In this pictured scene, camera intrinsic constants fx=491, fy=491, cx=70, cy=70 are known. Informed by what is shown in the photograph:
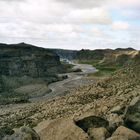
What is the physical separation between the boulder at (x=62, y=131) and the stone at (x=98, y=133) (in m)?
0.57

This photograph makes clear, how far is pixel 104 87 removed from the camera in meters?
48.9

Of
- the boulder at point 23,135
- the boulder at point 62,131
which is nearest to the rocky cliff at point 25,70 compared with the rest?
the boulder at point 62,131

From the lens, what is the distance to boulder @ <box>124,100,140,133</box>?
21.8m

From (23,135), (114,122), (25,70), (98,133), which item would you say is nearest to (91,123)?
(98,133)

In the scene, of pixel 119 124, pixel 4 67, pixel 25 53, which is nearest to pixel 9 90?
pixel 4 67

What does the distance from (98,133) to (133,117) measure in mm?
2419

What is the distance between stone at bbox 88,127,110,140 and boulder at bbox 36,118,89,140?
0.57 metres

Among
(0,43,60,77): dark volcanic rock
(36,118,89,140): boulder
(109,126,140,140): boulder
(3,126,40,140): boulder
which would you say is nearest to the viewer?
(109,126,140,140): boulder

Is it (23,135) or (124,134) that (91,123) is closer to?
(124,134)

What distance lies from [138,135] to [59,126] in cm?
335

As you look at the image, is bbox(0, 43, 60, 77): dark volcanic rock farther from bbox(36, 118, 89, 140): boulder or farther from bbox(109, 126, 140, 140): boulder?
bbox(109, 126, 140, 140): boulder

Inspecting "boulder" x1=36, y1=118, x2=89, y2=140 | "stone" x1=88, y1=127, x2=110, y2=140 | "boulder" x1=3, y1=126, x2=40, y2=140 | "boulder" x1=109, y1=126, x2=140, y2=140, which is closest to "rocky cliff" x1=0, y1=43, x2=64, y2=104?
"boulder" x1=36, y1=118, x2=89, y2=140

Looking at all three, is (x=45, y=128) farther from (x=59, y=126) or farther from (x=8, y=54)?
(x=8, y=54)

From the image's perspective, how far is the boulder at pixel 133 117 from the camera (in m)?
21.8
